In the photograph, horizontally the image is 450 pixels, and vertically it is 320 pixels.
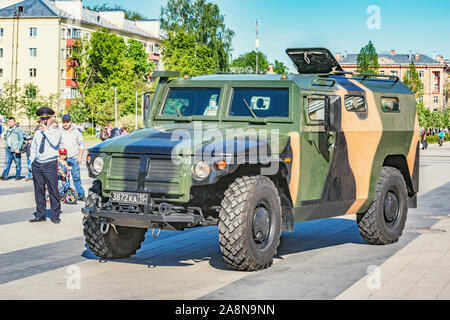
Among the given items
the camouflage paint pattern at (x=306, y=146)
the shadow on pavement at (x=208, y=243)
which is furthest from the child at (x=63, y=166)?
the camouflage paint pattern at (x=306, y=146)

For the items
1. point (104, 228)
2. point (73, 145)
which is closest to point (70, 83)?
point (73, 145)

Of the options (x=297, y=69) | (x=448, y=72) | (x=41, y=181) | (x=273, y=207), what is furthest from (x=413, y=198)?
(x=448, y=72)

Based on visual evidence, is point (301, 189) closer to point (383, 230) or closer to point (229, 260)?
point (229, 260)

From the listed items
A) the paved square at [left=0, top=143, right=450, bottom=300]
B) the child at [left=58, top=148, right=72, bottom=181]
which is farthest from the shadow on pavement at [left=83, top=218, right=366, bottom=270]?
the child at [left=58, top=148, right=72, bottom=181]

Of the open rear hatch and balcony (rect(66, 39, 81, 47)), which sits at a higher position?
balcony (rect(66, 39, 81, 47))

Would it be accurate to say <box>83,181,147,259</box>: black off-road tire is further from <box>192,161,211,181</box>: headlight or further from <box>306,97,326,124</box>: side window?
<box>306,97,326,124</box>: side window

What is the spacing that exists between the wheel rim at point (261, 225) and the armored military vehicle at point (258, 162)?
13mm

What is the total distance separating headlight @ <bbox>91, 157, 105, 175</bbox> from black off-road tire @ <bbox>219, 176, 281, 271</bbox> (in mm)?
1462

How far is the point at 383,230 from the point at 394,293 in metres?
3.15

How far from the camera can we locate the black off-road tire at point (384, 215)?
1029cm

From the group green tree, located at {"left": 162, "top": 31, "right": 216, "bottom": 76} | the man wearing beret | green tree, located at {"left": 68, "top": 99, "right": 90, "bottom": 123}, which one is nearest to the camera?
the man wearing beret

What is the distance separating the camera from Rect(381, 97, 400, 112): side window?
10.7 metres

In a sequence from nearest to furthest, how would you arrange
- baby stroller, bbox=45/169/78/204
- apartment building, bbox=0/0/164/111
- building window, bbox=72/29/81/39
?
baby stroller, bbox=45/169/78/204
apartment building, bbox=0/0/164/111
building window, bbox=72/29/81/39

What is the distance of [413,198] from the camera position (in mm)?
11328
